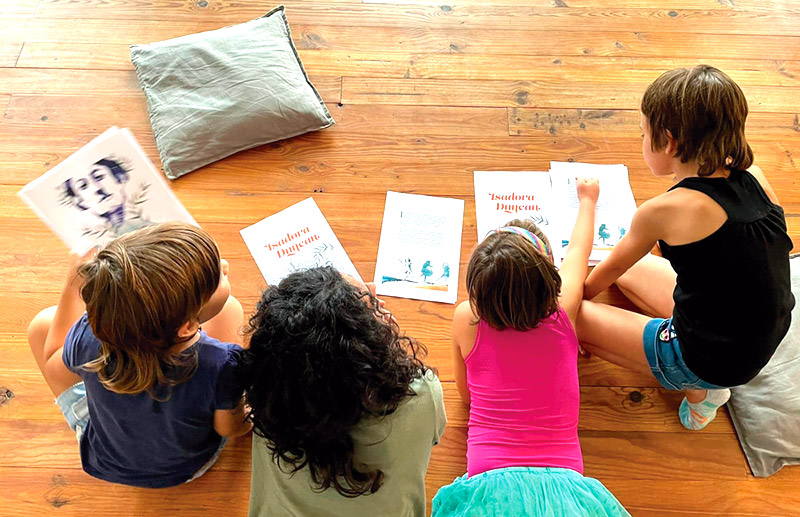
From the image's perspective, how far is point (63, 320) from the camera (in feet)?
3.48

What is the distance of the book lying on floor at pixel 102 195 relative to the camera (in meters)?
1.17

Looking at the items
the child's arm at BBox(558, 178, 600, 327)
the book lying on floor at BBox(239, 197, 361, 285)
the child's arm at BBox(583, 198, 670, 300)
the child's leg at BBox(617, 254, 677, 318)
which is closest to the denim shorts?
the book lying on floor at BBox(239, 197, 361, 285)

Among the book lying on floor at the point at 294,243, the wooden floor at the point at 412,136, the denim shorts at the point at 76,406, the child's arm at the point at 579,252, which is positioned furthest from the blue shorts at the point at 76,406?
the child's arm at the point at 579,252

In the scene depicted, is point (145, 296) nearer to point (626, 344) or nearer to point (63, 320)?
point (63, 320)

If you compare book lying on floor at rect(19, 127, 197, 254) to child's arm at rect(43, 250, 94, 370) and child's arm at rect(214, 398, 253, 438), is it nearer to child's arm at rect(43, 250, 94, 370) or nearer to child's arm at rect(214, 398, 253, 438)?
child's arm at rect(43, 250, 94, 370)

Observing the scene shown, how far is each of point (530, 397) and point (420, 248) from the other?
57 cm

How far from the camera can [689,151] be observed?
109 cm

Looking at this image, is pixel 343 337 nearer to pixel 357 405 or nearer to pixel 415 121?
pixel 357 405

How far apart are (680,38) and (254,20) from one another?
4.43ft

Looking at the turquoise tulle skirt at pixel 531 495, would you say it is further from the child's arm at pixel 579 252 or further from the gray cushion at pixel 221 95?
the gray cushion at pixel 221 95

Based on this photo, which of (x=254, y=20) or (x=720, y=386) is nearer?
(x=720, y=386)

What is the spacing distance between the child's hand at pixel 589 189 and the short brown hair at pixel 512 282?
0.53m

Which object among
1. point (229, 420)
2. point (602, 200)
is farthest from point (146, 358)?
point (602, 200)

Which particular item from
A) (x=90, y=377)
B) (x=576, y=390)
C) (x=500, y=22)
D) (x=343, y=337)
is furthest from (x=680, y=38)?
(x=90, y=377)
